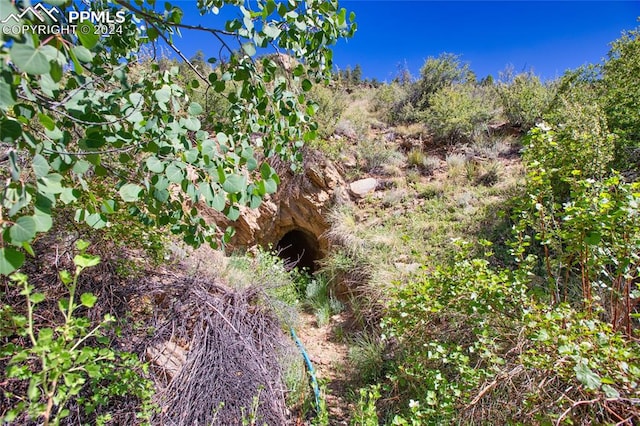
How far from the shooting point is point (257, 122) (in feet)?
5.23

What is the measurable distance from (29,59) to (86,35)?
284 mm

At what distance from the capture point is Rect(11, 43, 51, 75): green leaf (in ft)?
1.96

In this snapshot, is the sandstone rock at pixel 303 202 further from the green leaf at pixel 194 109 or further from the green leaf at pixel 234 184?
the green leaf at pixel 234 184

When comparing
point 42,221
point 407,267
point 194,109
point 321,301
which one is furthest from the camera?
point 321,301

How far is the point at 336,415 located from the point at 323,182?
4374 millimetres

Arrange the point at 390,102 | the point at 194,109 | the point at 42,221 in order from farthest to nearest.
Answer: the point at 390,102
the point at 194,109
the point at 42,221

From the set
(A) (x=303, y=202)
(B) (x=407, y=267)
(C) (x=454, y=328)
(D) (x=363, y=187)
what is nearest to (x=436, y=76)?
(D) (x=363, y=187)

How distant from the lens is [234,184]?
3.41 feet

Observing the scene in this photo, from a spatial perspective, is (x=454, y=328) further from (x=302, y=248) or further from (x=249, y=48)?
(x=302, y=248)

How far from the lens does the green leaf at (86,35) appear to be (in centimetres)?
82

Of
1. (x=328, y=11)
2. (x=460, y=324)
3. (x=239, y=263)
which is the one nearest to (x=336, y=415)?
(x=460, y=324)

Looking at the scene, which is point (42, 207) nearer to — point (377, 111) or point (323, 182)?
point (323, 182)

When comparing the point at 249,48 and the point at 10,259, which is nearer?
the point at 10,259

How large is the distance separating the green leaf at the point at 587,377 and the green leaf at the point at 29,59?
2.04m
